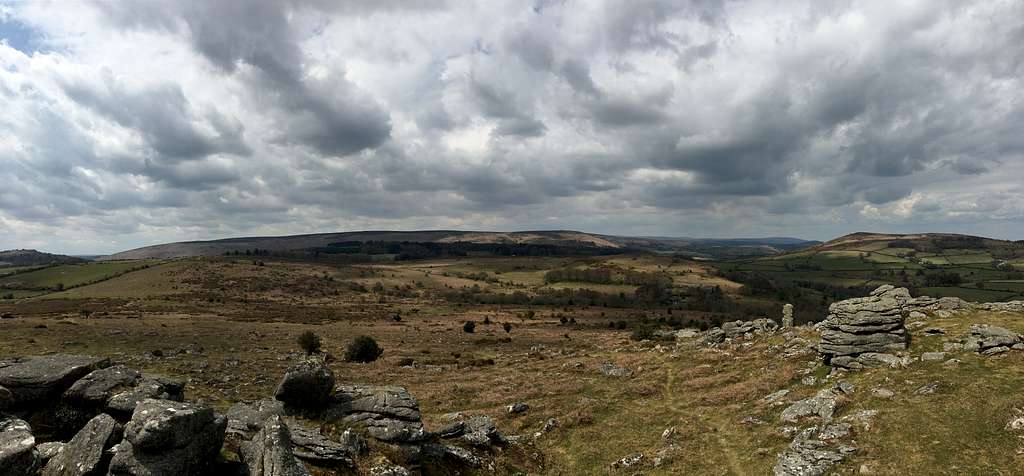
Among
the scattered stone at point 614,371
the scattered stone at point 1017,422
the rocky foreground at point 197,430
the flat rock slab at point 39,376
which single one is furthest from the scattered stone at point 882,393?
the flat rock slab at point 39,376

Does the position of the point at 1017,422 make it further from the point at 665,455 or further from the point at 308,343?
the point at 308,343

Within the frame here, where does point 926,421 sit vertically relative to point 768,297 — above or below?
above

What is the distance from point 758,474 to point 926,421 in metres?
9.54

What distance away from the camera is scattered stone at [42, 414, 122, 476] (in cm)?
1284

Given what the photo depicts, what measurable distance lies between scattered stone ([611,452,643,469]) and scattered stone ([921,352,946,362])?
74.4 feet

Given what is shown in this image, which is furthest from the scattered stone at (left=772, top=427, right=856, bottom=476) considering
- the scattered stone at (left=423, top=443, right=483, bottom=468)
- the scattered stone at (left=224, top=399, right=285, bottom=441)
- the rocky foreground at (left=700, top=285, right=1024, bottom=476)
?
the scattered stone at (left=224, top=399, right=285, bottom=441)

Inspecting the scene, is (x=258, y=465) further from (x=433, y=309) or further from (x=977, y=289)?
(x=977, y=289)

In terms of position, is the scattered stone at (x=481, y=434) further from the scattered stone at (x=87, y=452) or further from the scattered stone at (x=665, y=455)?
the scattered stone at (x=87, y=452)

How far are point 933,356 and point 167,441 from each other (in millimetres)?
44372

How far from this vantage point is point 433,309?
15538 centimetres

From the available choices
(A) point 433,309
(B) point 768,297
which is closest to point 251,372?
(A) point 433,309

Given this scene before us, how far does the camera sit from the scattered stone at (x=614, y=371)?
48.5 meters

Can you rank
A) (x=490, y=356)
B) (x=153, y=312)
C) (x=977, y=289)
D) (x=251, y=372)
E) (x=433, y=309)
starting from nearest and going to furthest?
(x=251, y=372) < (x=490, y=356) < (x=153, y=312) < (x=433, y=309) < (x=977, y=289)

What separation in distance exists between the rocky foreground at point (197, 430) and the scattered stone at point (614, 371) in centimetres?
2657
